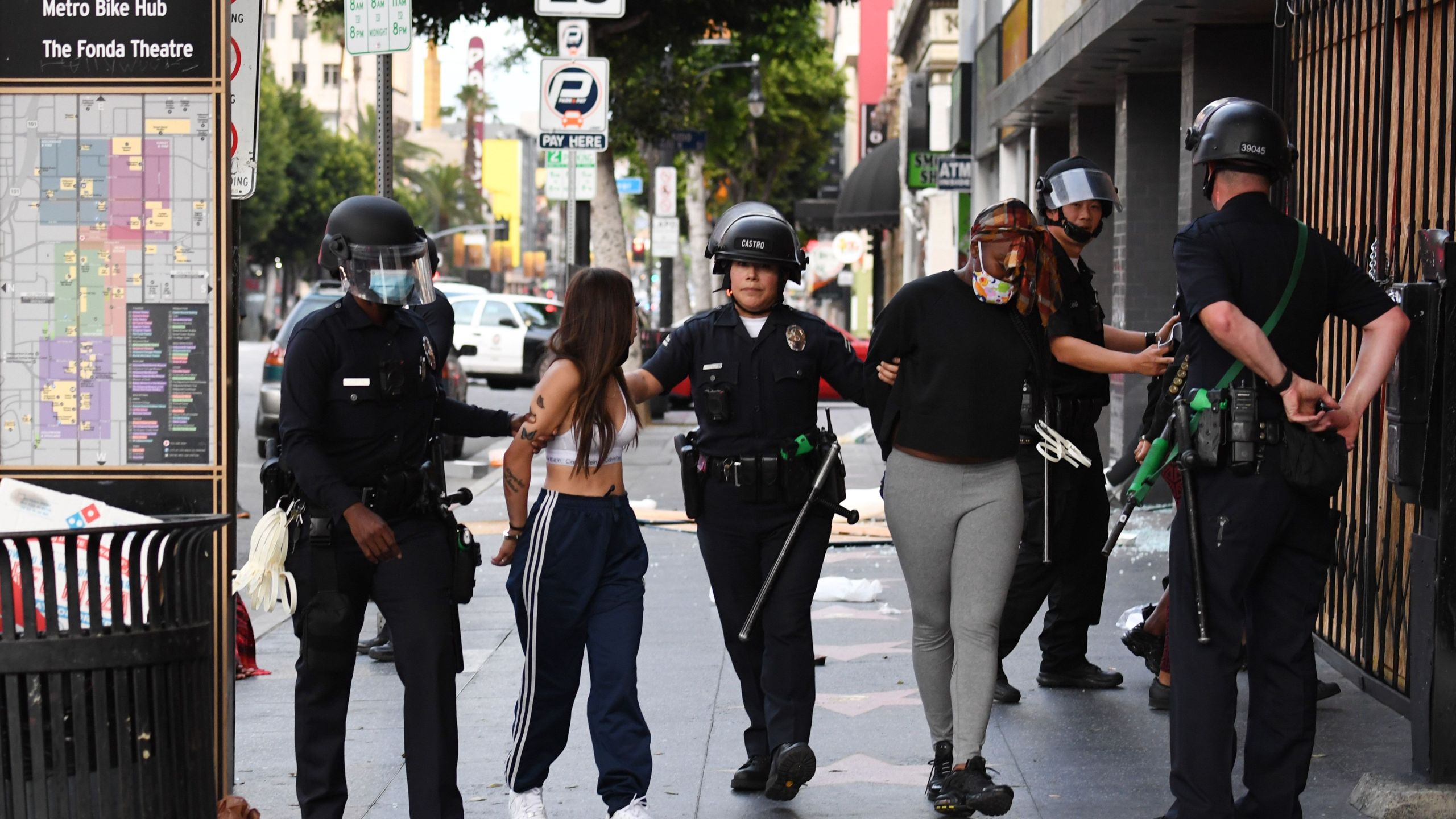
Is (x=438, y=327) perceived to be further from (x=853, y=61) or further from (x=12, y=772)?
(x=853, y=61)

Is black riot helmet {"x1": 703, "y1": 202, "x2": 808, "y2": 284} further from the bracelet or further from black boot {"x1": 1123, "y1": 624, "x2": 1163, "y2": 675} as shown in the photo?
black boot {"x1": 1123, "y1": 624, "x2": 1163, "y2": 675}

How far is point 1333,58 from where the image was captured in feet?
23.8

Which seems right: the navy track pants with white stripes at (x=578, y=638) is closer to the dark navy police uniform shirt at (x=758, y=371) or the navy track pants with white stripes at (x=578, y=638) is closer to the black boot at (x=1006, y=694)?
the dark navy police uniform shirt at (x=758, y=371)

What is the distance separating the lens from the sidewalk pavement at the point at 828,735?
553 cm

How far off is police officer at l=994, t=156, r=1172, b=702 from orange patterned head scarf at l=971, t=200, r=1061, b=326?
0.63 m

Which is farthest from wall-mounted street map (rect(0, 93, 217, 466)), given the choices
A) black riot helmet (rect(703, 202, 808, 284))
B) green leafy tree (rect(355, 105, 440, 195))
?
green leafy tree (rect(355, 105, 440, 195))

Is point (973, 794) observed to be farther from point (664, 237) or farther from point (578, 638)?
point (664, 237)

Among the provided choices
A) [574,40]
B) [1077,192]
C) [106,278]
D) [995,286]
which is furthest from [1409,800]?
[574,40]

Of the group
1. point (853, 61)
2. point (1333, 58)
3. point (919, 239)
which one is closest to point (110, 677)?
point (1333, 58)

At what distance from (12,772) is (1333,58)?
19.4 ft

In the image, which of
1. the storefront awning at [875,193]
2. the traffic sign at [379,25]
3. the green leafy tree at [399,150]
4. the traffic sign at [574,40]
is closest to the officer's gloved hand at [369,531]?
the traffic sign at [379,25]

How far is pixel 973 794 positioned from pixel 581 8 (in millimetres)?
10414

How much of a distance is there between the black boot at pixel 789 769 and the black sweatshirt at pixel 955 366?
0.99 meters

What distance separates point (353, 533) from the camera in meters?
4.70
